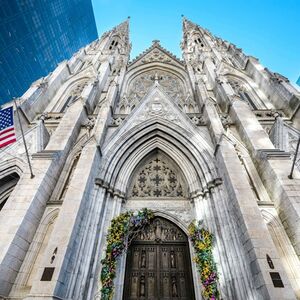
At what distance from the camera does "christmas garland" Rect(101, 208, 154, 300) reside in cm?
631

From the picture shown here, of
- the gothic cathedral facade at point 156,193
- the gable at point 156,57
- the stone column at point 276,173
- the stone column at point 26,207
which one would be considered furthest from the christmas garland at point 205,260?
the gable at point 156,57

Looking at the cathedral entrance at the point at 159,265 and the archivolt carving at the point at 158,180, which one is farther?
the archivolt carving at the point at 158,180

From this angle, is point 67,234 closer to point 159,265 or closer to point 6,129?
point 159,265

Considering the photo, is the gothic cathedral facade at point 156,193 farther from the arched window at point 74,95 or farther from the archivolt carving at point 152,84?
the arched window at point 74,95

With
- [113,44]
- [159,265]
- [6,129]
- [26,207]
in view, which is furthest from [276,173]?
[113,44]

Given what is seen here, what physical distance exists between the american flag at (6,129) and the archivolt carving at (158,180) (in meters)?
5.40

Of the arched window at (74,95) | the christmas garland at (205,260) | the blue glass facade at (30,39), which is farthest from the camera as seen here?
the blue glass facade at (30,39)

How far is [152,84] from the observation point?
1633 centimetres

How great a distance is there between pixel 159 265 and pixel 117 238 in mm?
2013

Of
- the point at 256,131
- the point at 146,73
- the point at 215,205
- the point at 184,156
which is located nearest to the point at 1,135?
the point at 184,156

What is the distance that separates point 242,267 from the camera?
239 inches

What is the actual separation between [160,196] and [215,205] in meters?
2.67

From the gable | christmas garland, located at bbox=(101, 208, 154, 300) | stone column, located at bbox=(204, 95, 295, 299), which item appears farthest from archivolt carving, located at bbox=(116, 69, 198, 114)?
christmas garland, located at bbox=(101, 208, 154, 300)

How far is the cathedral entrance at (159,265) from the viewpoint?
6875 millimetres
